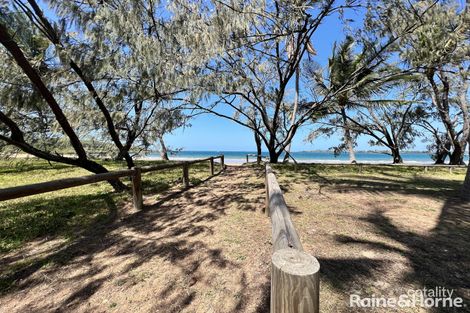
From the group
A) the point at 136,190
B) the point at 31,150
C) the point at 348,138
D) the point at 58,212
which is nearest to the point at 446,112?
the point at 348,138

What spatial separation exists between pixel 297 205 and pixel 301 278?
3778 millimetres

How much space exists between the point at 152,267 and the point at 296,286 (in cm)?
206

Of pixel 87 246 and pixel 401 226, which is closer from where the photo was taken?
pixel 87 246

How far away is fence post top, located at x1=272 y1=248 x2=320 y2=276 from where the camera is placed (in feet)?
3.24

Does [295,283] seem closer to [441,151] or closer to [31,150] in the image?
[31,150]

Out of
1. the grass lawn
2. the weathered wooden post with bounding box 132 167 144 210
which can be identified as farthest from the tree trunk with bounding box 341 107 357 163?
the weathered wooden post with bounding box 132 167 144 210

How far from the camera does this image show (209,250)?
295 cm

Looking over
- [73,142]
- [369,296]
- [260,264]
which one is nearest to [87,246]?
[260,264]

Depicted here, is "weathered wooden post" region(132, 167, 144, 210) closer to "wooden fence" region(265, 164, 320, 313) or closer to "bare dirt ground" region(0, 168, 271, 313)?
"bare dirt ground" region(0, 168, 271, 313)

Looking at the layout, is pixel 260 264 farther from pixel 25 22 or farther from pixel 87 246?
pixel 25 22

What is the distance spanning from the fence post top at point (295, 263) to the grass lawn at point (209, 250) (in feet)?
3.44

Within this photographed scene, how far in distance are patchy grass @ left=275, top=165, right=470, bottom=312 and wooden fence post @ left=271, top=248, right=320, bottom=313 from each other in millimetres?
1093

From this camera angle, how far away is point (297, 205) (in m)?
4.62

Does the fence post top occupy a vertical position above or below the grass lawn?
above
